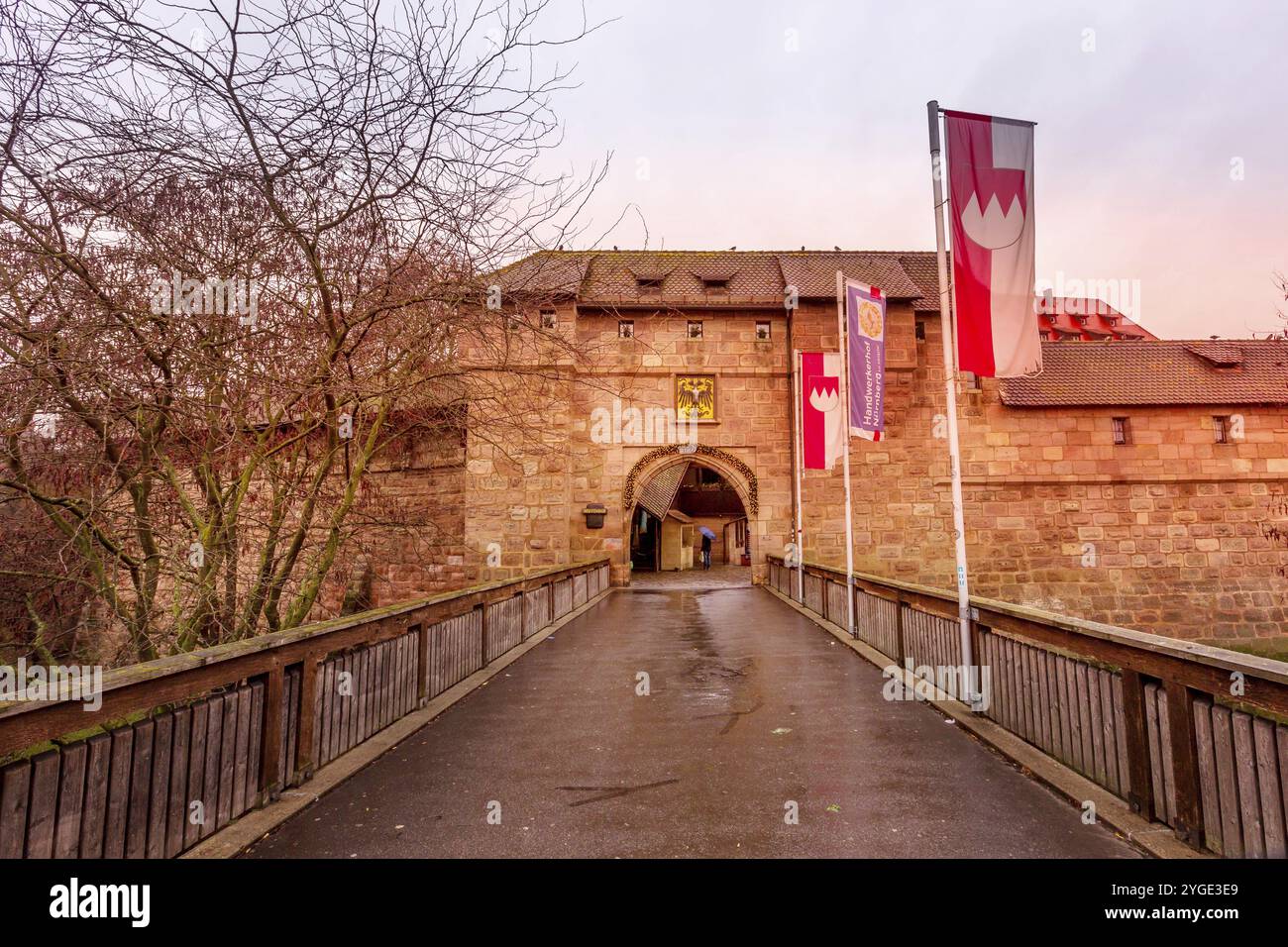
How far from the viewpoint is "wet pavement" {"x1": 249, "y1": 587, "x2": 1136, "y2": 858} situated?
10.6 ft

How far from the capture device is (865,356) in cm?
1095

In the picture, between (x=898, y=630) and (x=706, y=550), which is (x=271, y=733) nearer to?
(x=898, y=630)

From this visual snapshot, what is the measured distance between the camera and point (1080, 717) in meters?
4.12

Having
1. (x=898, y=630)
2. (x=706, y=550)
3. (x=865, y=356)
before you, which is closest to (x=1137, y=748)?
(x=898, y=630)

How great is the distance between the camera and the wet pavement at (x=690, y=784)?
3.24m

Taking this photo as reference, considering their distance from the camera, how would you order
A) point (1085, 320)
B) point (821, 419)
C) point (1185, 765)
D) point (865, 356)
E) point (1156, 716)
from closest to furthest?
point (1185, 765), point (1156, 716), point (865, 356), point (821, 419), point (1085, 320)

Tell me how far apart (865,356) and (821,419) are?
13.3ft

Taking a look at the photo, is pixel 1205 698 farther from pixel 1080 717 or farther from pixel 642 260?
pixel 642 260

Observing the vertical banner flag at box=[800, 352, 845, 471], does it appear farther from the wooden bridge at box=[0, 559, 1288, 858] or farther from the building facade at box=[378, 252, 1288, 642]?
the wooden bridge at box=[0, 559, 1288, 858]

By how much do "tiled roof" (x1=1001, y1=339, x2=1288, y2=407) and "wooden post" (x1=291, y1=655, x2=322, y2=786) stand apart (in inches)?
801

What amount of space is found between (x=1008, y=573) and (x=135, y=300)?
21334 millimetres

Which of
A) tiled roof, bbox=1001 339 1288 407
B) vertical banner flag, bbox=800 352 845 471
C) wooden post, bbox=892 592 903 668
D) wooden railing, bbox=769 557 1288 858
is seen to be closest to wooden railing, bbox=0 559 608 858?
wooden railing, bbox=769 557 1288 858
